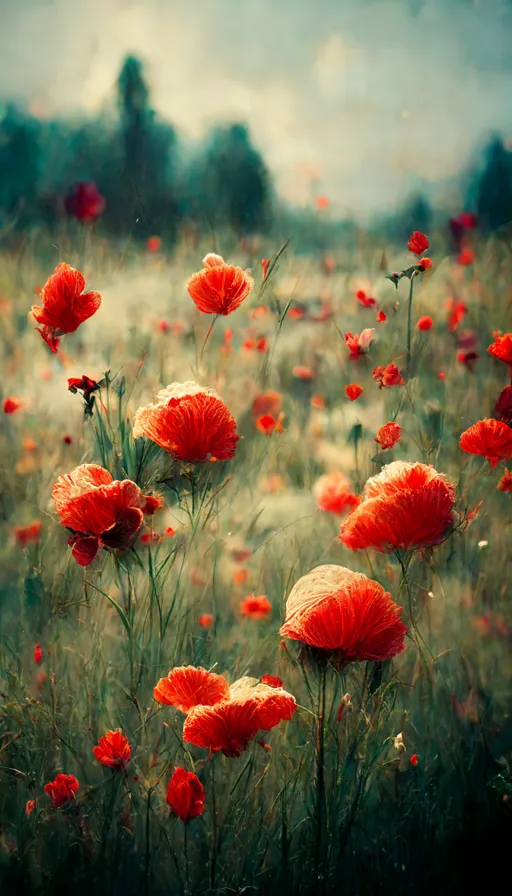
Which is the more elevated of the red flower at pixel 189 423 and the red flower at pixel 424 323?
the red flower at pixel 424 323

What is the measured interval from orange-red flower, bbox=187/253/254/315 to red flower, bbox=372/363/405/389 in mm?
286

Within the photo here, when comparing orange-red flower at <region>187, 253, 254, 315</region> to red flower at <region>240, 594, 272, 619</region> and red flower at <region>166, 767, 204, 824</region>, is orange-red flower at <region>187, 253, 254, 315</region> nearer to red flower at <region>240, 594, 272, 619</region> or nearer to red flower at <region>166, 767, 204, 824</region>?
red flower at <region>240, 594, 272, 619</region>

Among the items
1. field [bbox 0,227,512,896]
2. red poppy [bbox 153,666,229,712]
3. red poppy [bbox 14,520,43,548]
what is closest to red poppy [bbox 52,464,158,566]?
field [bbox 0,227,512,896]

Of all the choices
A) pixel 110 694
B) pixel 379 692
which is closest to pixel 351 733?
pixel 379 692

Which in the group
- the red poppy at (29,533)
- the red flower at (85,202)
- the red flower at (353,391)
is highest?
the red flower at (85,202)

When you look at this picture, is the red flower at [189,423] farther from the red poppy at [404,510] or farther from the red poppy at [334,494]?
the red poppy at [334,494]

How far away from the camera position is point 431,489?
748mm

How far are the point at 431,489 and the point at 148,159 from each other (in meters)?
0.76

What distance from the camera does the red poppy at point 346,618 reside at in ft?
2.12

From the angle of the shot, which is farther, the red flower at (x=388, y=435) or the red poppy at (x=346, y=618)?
the red flower at (x=388, y=435)

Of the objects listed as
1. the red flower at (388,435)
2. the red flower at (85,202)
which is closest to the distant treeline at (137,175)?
the red flower at (85,202)

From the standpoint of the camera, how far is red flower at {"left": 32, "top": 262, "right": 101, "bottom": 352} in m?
0.84

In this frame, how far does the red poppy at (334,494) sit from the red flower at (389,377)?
146 mm

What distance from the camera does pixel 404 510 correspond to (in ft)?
2.46
